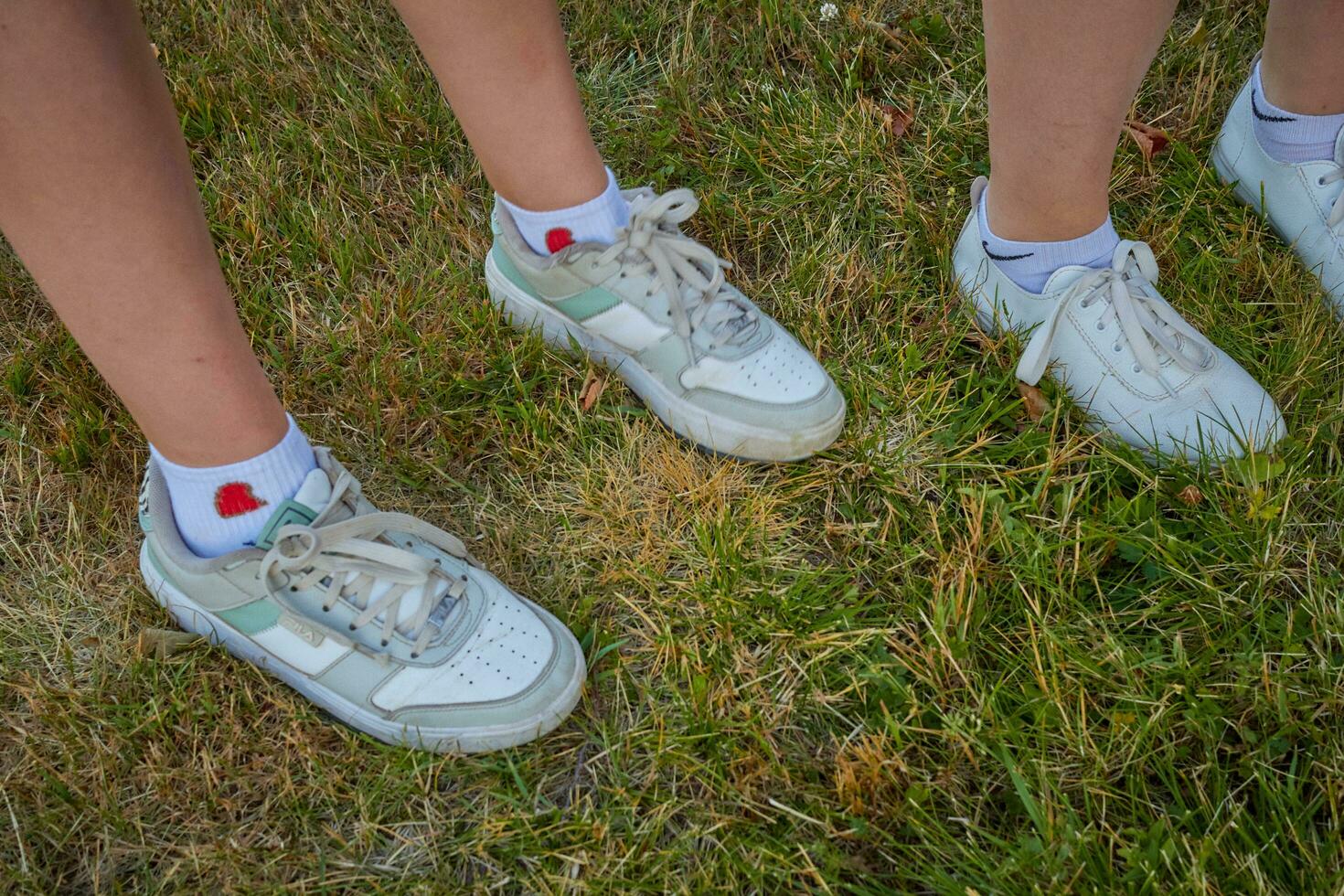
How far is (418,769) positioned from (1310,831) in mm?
1127

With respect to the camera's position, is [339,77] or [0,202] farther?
[339,77]

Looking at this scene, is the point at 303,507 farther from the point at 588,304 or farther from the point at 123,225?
the point at 588,304

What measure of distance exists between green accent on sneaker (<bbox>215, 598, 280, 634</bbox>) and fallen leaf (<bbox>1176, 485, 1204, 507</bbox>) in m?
1.36

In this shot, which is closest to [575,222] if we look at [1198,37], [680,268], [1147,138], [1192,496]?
[680,268]

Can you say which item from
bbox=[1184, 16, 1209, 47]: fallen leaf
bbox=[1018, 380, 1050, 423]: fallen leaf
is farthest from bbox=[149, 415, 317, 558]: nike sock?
bbox=[1184, 16, 1209, 47]: fallen leaf

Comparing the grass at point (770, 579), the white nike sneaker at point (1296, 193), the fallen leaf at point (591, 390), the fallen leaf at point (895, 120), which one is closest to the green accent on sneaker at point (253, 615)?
the grass at point (770, 579)

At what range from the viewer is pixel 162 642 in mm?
1497

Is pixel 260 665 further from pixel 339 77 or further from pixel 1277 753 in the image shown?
pixel 339 77

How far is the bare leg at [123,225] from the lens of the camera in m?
1.04

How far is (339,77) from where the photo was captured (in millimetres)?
2434

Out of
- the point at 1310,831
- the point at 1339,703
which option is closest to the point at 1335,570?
the point at 1339,703

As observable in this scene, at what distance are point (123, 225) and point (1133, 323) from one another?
4.80 feet

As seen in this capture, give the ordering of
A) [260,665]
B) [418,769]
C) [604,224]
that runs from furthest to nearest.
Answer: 1. [604,224]
2. [260,665]
3. [418,769]

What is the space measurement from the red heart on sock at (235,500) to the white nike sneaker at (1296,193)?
1.83 metres
